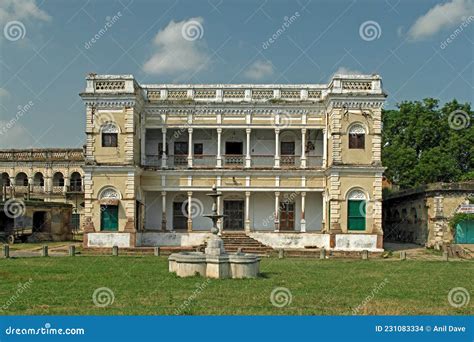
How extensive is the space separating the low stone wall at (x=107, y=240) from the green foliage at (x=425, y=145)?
21.4m

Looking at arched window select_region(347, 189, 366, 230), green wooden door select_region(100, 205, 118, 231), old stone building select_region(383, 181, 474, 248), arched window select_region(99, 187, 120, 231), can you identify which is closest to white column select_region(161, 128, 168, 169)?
arched window select_region(99, 187, 120, 231)

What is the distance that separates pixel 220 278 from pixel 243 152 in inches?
700

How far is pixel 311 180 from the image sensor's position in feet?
106

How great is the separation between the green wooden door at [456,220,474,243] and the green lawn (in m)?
9.64

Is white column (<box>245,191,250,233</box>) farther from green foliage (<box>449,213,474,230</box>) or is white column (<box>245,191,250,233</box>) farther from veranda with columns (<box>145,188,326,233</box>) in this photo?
green foliage (<box>449,213,474,230</box>)

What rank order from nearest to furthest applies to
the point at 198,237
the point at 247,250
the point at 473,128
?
the point at 247,250 < the point at 198,237 < the point at 473,128

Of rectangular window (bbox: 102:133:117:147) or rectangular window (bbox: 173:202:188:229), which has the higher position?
rectangular window (bbox: 102:133:117:147)

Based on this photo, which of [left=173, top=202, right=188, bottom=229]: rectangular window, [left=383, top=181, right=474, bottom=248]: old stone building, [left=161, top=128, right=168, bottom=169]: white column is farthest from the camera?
[left=173, top=202, right=188, bottom=229]: rectangular window

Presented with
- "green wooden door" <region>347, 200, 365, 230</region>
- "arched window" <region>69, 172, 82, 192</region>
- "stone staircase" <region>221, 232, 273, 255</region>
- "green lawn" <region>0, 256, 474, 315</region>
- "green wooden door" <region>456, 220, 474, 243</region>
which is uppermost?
"arched window" <region>69, 172, 82, 192</region>

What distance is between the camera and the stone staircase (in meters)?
28.5

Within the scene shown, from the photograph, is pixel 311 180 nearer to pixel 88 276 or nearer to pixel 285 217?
pixel 285 217

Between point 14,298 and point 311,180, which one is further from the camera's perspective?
point 311,180

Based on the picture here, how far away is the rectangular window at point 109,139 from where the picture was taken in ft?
99.3

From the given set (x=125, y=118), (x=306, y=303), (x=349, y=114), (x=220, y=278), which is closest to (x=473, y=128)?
(x=349, y=114)
